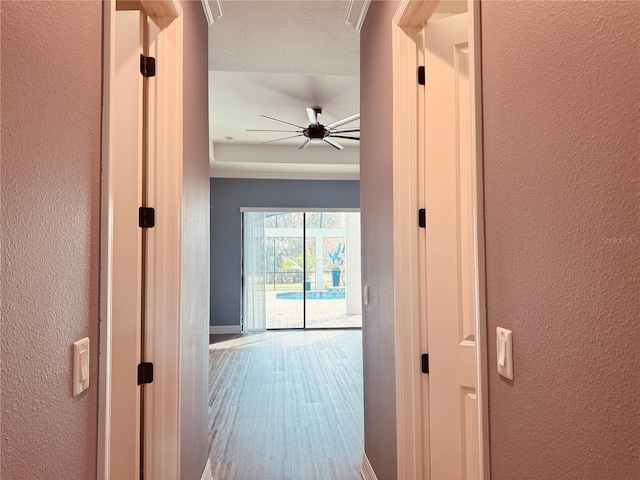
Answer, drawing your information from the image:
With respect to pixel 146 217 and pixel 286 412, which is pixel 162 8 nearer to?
pixel 146 217

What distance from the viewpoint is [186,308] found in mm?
1897

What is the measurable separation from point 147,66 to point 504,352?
162 centimetres

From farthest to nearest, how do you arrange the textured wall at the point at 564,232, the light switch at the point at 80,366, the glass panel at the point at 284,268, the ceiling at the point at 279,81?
1. the glass panel at the point at 284,268
2. the ceiling at the point at 279,81
3. the light switch at the point at 80,366
4. the textured wall at the point at 564,232

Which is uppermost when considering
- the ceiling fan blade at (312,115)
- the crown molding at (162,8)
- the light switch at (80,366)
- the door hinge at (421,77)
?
the ceiling fan blade at (312,115)

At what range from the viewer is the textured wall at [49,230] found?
678 mm

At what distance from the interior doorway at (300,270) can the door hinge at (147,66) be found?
5934 mm

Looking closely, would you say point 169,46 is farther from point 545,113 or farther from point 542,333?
point 542,333

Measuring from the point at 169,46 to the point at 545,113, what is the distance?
4.93ft

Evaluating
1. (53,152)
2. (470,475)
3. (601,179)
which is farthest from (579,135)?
(470,475)

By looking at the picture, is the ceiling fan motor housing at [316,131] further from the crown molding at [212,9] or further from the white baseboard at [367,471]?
the white baseboard at [367,471]

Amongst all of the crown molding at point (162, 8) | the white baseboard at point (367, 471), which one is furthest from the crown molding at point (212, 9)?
the white baseboard at point (367, 471)

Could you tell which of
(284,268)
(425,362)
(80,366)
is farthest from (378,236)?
(284,268)

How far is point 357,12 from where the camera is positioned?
7.87 ft

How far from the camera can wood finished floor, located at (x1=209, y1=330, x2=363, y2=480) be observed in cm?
276
